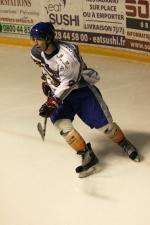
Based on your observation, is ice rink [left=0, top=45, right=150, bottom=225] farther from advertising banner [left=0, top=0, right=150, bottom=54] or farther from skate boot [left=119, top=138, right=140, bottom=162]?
advertising banner [left=0, top=0, right=150, bottom=54]

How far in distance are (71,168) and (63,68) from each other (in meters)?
→ 0.66

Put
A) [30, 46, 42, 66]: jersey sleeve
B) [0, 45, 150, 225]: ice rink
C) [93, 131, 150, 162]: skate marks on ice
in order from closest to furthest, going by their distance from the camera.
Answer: [0, 45, 150, 225]: ice rink < [30, 46, 42, 66]: jersey sleeve < [93, 131, 150, 162]: skate marks on ice

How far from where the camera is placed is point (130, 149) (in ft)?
9.48

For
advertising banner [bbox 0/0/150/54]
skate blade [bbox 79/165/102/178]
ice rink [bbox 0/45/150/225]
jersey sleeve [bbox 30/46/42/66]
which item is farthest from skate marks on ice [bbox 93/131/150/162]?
advertising banner [bbox 0/0/150/54]

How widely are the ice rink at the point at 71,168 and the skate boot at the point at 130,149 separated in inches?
1.3

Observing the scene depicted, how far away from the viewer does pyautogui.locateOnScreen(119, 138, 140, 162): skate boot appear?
287 centimetres

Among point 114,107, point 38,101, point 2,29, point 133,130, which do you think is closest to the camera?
point 133,130

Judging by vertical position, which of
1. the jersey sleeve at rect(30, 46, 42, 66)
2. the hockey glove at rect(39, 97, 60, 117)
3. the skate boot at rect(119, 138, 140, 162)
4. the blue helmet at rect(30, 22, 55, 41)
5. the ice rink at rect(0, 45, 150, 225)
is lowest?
the ice rink at rect(0, 45, 150, 225)

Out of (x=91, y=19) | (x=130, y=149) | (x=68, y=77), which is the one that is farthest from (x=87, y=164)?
(x=91, y=19)

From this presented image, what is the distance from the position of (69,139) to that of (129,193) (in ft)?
1.46

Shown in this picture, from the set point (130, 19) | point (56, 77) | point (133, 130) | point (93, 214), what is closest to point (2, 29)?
point (130, 19)

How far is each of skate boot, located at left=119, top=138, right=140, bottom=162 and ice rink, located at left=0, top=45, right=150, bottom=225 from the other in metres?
0.03

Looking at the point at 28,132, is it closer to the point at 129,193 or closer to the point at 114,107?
the point at 114,107

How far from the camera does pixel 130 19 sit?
176 inches
